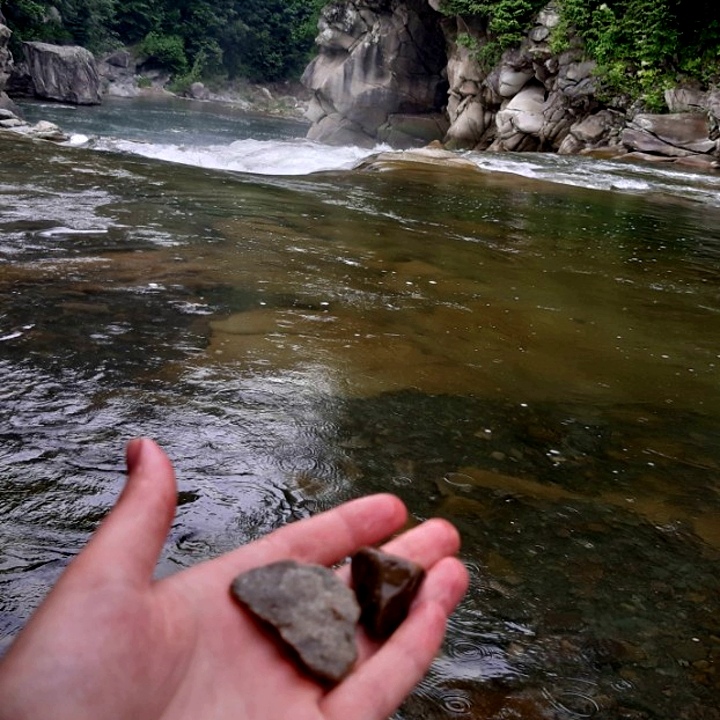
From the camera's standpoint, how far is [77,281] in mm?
4531

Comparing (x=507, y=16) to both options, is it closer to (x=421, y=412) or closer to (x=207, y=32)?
(x=421, y=412)

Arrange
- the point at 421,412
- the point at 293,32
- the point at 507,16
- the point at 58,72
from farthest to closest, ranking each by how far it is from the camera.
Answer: the point at 293,32
the point at 58,72
the point at 507,16
the point at 421,412

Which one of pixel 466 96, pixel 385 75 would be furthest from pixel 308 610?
pixel 385 75

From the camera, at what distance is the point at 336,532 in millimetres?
1764

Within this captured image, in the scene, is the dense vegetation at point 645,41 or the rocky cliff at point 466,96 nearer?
the rocky cliff at point 466,96

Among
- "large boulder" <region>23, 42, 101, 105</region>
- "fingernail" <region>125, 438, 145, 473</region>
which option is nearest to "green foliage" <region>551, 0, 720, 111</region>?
"fingernail" <region>125, 438, 145, 473</region>

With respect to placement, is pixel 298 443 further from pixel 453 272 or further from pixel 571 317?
pixel 453 272

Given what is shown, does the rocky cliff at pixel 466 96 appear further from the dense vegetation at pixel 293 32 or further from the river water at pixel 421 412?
the river water at pixel 421 412

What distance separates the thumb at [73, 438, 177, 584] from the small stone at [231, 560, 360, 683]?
292 millimetres

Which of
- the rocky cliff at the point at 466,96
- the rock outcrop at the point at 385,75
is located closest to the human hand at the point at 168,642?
the rocky cliff at the point at 466,96

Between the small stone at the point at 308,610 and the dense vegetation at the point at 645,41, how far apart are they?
817 inches

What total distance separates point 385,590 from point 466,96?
2700cm

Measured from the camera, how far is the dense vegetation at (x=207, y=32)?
4281 cm

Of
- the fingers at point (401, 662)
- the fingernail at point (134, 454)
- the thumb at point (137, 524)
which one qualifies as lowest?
the fingers at point (401, 662)
